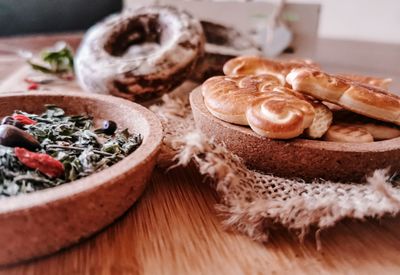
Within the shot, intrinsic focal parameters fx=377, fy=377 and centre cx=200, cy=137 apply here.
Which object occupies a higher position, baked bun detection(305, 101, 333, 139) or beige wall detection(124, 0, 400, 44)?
baked bun detection(305, 101, 333, 139)

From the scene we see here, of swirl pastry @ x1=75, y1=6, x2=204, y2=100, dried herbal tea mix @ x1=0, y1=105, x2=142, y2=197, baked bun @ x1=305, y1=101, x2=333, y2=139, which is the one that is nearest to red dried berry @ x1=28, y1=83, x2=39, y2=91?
swirl pastry @ x1=75, y1=6, x2=204, y2=100

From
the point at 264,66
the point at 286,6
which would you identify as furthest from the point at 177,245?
the point at 286,6

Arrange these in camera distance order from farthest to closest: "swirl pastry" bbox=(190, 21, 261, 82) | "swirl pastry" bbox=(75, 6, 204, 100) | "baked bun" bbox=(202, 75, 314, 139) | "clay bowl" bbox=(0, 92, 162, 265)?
"swirl pastry" bbox=(190, 21, 261, 82) < "swirl pastry" bbox=(75, 6, 204, 100) < "baked bun" bbox=(202, 75, 314, 139) < "clay bowl" bbox=(0, 92, 162, 265)

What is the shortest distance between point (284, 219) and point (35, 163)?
35cm

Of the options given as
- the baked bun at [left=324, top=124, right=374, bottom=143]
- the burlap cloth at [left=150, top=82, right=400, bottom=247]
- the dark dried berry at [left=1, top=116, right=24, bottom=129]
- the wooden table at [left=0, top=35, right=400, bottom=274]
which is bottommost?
the wooden table at [left=0, top=35, right=400, bottom=274]

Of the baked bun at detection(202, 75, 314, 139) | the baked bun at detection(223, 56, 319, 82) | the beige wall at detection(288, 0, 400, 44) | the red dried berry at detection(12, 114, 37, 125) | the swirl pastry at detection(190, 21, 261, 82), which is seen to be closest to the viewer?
the baked bun at detection(202, 75, 314, 139)

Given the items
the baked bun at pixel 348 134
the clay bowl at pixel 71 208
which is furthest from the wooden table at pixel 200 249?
the baked bun at pixel 348 134

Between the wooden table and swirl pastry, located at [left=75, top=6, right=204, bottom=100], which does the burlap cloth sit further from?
swirl pastry, located at [left=75, top=6, right=204, bottom=100]

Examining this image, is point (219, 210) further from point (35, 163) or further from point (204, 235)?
point (35, 163)

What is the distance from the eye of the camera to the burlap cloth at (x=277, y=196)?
0.51 meters

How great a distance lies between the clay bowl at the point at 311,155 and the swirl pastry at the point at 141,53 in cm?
41

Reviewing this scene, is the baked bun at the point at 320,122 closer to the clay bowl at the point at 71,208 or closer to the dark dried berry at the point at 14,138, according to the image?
the clay bowl at the point at 71,208

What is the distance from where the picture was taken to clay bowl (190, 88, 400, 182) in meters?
0.57

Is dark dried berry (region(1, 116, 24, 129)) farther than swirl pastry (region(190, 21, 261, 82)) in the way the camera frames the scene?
No
